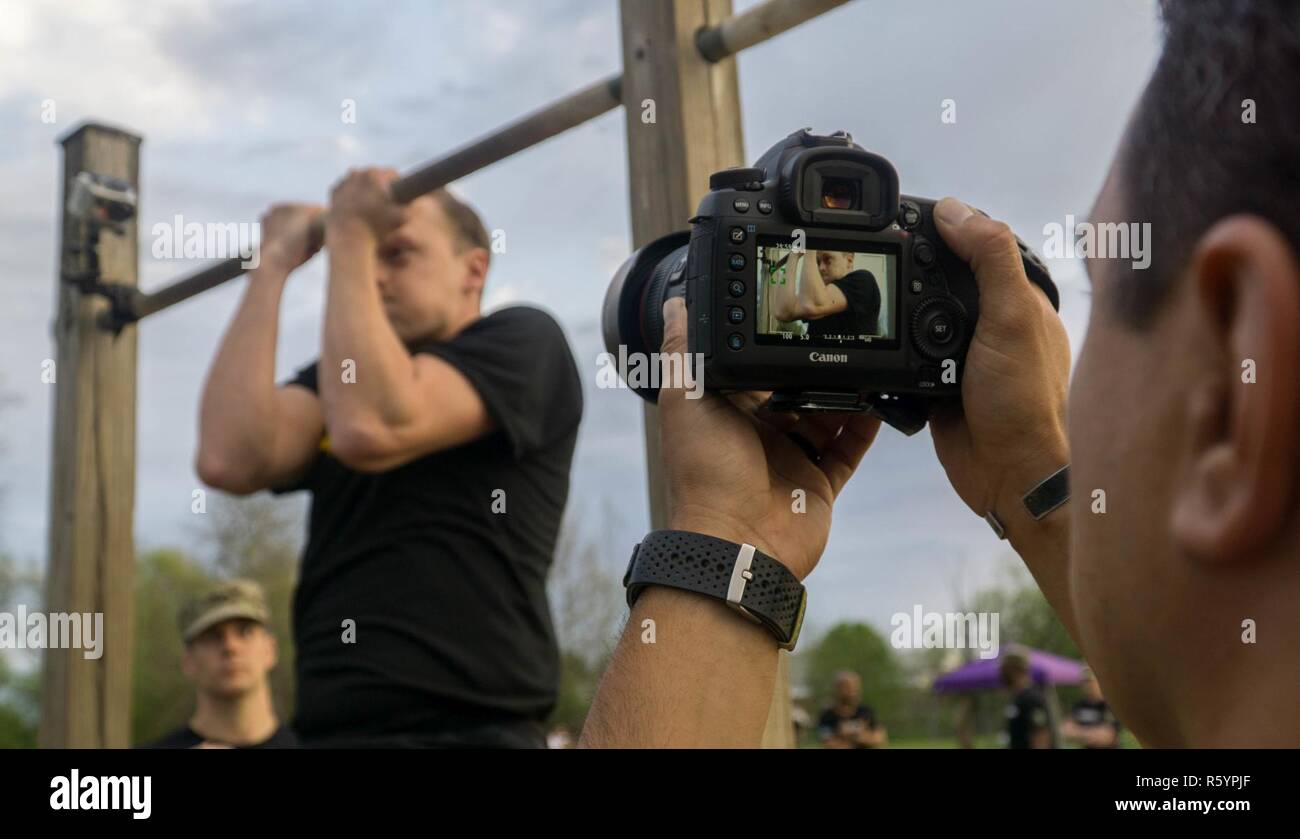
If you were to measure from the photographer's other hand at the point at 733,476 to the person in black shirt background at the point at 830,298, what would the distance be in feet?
0.29

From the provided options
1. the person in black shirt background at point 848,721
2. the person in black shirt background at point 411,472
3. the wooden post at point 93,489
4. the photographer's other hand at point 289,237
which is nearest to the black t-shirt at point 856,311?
the person in black shirt background at point 411,472

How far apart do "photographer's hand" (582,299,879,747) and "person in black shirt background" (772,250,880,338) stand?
0.09 meters

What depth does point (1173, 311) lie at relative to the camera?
0.46 meters

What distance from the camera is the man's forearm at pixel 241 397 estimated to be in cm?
189

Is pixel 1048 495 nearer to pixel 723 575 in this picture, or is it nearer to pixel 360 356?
pixel 723 575

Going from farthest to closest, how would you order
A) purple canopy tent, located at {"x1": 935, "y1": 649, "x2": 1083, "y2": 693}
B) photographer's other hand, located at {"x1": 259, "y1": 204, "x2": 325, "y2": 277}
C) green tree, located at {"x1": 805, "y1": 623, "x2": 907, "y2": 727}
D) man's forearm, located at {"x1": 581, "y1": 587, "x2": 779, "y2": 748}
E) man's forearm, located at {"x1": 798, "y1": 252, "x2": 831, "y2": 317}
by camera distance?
green tree, located at {"x1": 805, "y1": 623, "x2": 907, "y2": 727} → purple canopy tent, located at {"x1": 935, "y1": 649, "x2": 1083, "y2": 693} → photographer's other hand, located at {"x1": 259, "y1": 204, "x2": 325, "y2": 277} → man's forearm, located at {"x1": 798, "y1": 252, "x2": 831, "y2": 317} → man's forearm, located at {"x1": 581, "y1": 587, "x2": 779, "y2": 748}

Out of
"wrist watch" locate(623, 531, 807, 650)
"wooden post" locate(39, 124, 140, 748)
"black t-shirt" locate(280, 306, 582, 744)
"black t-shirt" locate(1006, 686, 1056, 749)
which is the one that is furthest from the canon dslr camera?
"black t-shirt" locate(1006, 686, 1056, 749)

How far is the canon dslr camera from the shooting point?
0.95 metres

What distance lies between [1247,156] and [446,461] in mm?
1414

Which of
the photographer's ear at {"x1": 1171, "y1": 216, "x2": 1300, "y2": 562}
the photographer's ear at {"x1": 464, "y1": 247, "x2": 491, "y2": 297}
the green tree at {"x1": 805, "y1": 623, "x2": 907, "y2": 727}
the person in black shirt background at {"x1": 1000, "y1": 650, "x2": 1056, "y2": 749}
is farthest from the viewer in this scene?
the green tree at {"x1": 805, "y1": 623, "x2": 907, "y2": 727}

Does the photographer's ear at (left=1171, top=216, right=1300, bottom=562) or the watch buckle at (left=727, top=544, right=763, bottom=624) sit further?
the watch buckle at (left=727, top=544, right=763, bottom=624)

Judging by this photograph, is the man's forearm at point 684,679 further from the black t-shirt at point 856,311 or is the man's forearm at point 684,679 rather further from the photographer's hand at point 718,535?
the black t-shirt at point 856,311

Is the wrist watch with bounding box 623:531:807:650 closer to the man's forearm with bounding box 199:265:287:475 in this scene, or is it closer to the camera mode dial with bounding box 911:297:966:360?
the camera mode dial with bounding box 911:297:966:360
